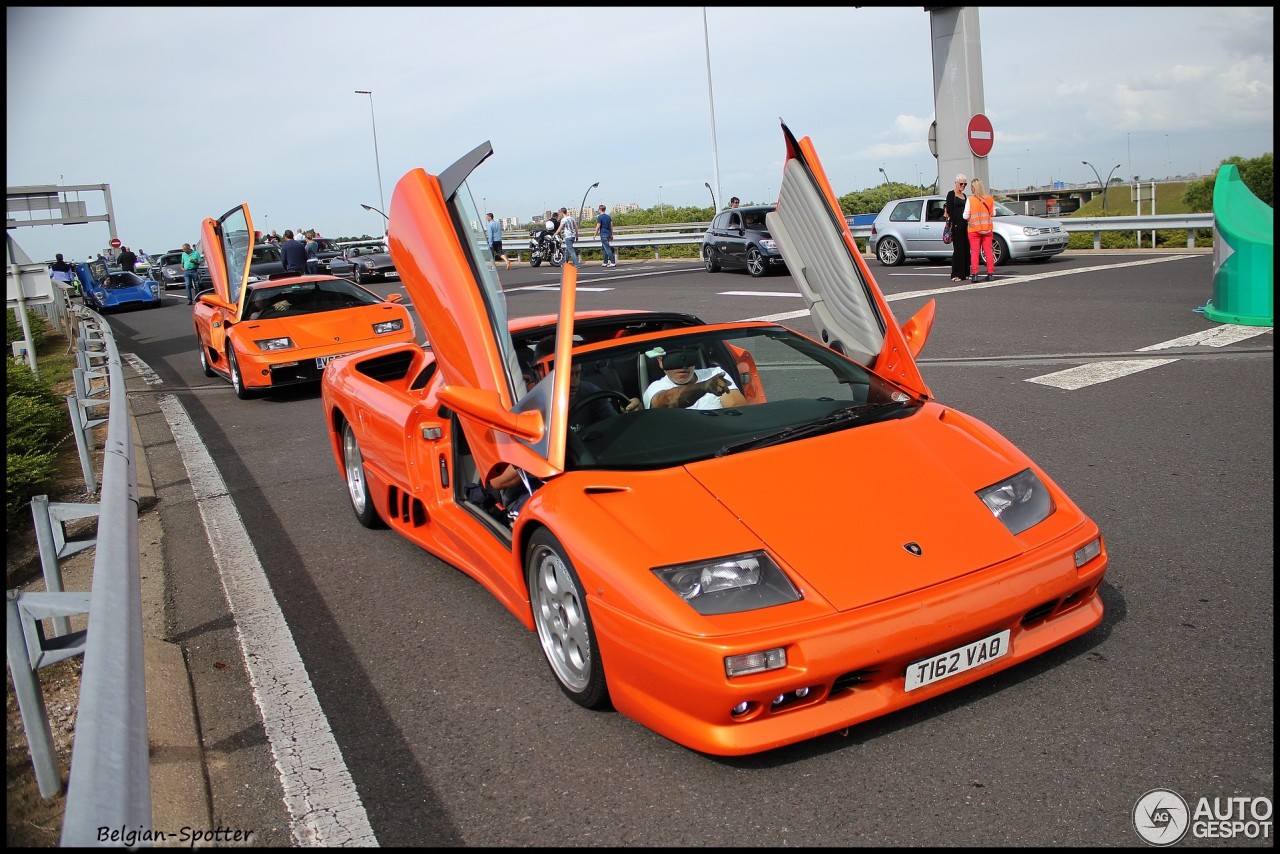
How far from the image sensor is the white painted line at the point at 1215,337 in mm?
9469

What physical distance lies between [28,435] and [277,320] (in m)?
3.82

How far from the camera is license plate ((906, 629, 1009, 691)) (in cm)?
302

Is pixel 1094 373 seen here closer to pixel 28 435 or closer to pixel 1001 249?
pixel 28 435

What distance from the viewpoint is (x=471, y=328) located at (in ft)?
13.8

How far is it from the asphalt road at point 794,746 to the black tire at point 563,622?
11cm

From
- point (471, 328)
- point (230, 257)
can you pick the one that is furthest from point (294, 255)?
point (471, 328)

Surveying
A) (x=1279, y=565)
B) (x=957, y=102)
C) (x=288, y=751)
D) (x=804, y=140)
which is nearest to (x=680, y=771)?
(x=288, y=751)

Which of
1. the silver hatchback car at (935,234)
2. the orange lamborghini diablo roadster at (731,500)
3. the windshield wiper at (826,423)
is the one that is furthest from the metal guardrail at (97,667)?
the silver hatchback car at (935,234)

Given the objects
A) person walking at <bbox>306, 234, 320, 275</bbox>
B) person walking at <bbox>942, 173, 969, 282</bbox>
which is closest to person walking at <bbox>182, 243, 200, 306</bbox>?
person walking at <bbox>306, 234, 320, 275</bbox>

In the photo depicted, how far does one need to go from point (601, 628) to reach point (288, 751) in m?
1.16

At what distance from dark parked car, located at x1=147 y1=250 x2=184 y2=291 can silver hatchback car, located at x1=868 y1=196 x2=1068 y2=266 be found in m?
31.4

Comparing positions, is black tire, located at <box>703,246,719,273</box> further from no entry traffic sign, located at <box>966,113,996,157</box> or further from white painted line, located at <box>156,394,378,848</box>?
white painted line, located at <box>156,394,378,848</box>

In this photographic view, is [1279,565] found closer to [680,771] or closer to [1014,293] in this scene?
[680,771]

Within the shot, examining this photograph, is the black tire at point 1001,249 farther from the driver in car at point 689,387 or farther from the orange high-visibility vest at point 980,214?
the driver in car at point 689,387
